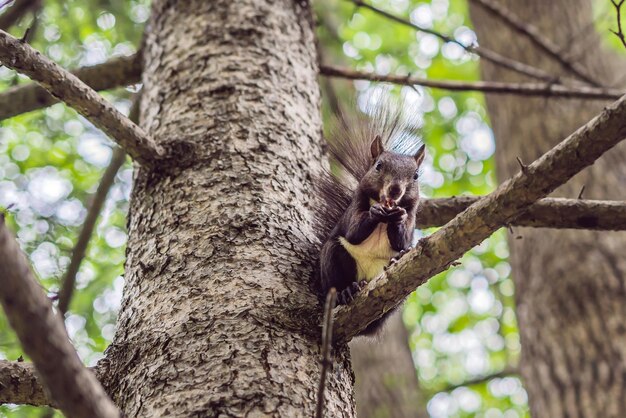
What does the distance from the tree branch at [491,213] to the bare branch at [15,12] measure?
6.53 ft

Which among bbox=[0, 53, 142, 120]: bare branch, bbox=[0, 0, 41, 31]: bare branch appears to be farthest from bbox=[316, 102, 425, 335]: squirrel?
bbox=[0, 0, 41, 31]: bare branch

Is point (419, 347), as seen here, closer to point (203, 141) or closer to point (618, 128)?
point (203, 141)

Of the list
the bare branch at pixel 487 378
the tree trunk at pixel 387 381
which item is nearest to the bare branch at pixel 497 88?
the tree trunk at pixel 387 381

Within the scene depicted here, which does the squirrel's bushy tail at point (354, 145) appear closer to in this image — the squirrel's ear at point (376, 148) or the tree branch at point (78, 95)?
the squirrel's ear at point (376, 148)

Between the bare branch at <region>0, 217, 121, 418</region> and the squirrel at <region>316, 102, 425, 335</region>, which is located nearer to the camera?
the bare branch at <region>0, 217, 121, 418</region>

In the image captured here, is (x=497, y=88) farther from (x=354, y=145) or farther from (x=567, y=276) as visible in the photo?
(x=567, y=276)

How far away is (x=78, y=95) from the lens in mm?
1929

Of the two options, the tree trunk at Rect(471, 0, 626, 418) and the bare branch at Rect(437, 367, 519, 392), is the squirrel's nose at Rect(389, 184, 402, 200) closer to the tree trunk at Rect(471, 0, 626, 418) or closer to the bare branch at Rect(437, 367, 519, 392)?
the tree trunk at Rect(471, 0, 626, 418)

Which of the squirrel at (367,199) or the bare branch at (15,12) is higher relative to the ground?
the bare branch at (15,12)

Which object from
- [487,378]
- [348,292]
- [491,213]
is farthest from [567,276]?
[487,378]

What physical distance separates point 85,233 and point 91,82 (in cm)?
59

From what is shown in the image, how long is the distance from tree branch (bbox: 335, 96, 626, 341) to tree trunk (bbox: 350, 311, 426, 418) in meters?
3.12

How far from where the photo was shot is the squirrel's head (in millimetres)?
2520

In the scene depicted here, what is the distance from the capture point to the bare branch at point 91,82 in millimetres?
2713
